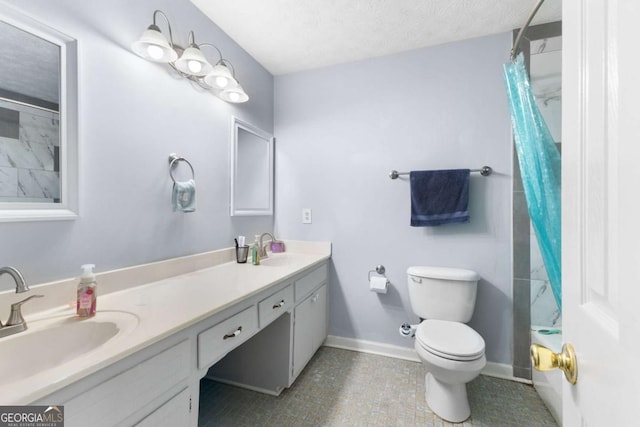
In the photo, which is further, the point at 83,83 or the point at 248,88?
the point at 248,88

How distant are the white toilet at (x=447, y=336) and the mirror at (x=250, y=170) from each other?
127 cm

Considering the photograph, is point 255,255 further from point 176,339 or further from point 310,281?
point 176,339

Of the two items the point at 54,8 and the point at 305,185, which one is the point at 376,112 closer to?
the point at 305,185

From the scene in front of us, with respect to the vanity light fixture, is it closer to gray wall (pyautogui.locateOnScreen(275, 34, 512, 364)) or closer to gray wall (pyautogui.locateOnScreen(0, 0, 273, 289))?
gray wall (pyautogui.locateOnScreen(0, 0, 273, 289))

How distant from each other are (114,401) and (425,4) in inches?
88.0

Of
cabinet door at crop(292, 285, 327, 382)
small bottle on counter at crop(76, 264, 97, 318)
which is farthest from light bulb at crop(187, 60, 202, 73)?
cabinet door at crop(292, 285, 327, 382)

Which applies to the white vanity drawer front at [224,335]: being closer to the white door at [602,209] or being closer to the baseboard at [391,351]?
the white door at [602,209]

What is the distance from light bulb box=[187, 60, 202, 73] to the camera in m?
1.43

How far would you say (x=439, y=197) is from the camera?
6.14 ft

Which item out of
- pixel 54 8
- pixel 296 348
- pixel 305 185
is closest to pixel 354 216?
pixel 305 185

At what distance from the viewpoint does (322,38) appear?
74.1 inches

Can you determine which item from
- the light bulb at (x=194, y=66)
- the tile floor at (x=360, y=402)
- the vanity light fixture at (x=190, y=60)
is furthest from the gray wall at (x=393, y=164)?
the light bulb at (x=194, y=66)

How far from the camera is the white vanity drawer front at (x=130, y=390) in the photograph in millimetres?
629

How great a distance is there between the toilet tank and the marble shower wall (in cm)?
193
